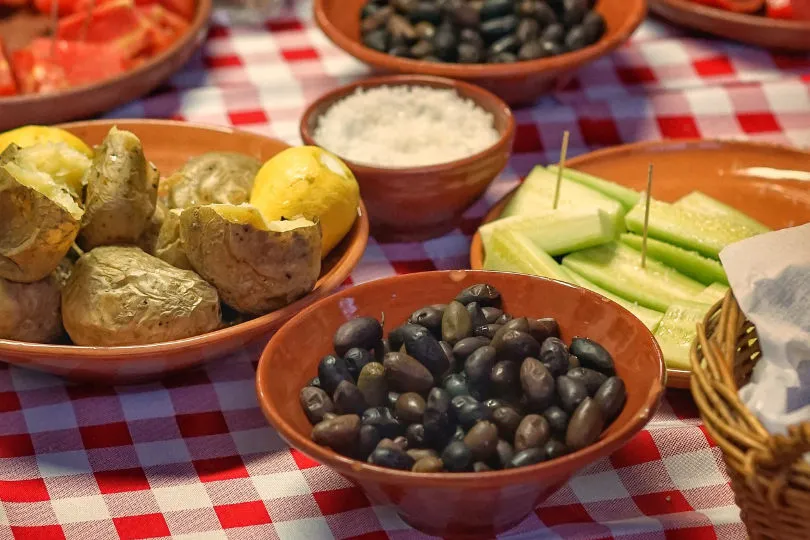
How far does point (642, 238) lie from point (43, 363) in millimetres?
772

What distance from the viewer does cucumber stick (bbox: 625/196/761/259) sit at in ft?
4.22

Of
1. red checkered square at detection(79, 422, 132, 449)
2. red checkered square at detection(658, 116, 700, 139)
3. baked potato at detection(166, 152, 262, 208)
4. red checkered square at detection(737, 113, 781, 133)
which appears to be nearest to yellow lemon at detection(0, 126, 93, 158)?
baked potato at detection(166, 152, 262, 208)

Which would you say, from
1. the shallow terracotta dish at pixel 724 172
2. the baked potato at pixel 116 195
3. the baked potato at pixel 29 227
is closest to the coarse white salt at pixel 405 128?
Result: the shallow terracotta dish at pixel 724 172

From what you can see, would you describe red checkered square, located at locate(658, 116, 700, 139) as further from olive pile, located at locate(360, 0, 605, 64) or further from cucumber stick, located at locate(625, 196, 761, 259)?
cucumber stick, located at locate(625, 196, 761, 259)

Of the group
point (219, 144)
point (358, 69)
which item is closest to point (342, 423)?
point (219, 144)

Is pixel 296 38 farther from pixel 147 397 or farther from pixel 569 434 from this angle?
pixel 569 434

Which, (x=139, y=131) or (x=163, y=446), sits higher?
(x=139, y=131)

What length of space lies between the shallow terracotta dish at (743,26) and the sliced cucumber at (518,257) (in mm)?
813

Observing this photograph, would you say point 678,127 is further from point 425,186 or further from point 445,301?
point 445,301

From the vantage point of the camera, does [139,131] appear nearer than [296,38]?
Yes

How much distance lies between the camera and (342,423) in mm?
867

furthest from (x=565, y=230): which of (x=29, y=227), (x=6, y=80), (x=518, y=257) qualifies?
(x=6, y=80)

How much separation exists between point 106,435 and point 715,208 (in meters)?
0.86

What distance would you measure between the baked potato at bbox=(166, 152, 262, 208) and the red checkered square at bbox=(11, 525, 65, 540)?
0.41 meters
